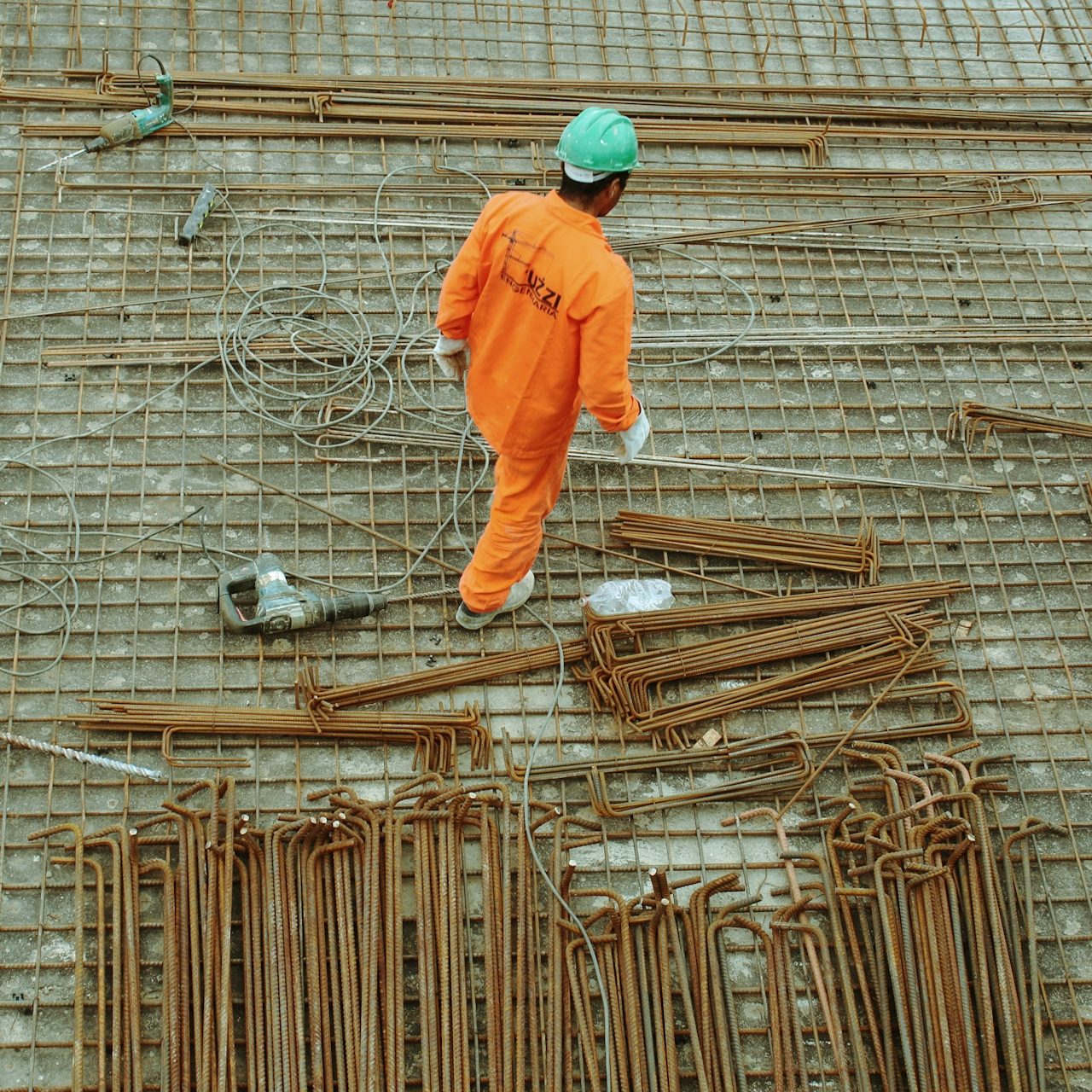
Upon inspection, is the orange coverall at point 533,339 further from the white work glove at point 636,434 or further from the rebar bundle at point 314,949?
the rebar bundle at point 314,949

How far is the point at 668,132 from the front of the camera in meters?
7.15

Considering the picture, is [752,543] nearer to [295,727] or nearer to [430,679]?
[430,679]

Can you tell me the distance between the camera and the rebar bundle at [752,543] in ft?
18.4

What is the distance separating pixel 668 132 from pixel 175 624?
13.2 feet

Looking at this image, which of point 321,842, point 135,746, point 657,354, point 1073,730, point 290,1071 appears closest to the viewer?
point 290,1071

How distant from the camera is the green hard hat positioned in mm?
4227

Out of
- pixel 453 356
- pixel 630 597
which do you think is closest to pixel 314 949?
pixel 630 597

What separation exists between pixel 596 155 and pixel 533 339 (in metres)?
0.67

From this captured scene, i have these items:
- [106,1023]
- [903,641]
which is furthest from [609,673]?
[106,1023]

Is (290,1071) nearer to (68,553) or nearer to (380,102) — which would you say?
(68,553)

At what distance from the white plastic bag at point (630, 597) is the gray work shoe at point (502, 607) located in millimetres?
280

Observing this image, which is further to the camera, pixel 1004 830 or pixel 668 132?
pixel 668 132

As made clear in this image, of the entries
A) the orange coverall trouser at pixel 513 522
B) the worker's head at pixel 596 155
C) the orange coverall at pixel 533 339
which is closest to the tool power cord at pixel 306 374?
the orange coverall trouser at pixel 513 522

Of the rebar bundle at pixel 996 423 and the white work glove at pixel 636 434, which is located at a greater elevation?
the rebar bundle at pixel 996 423
